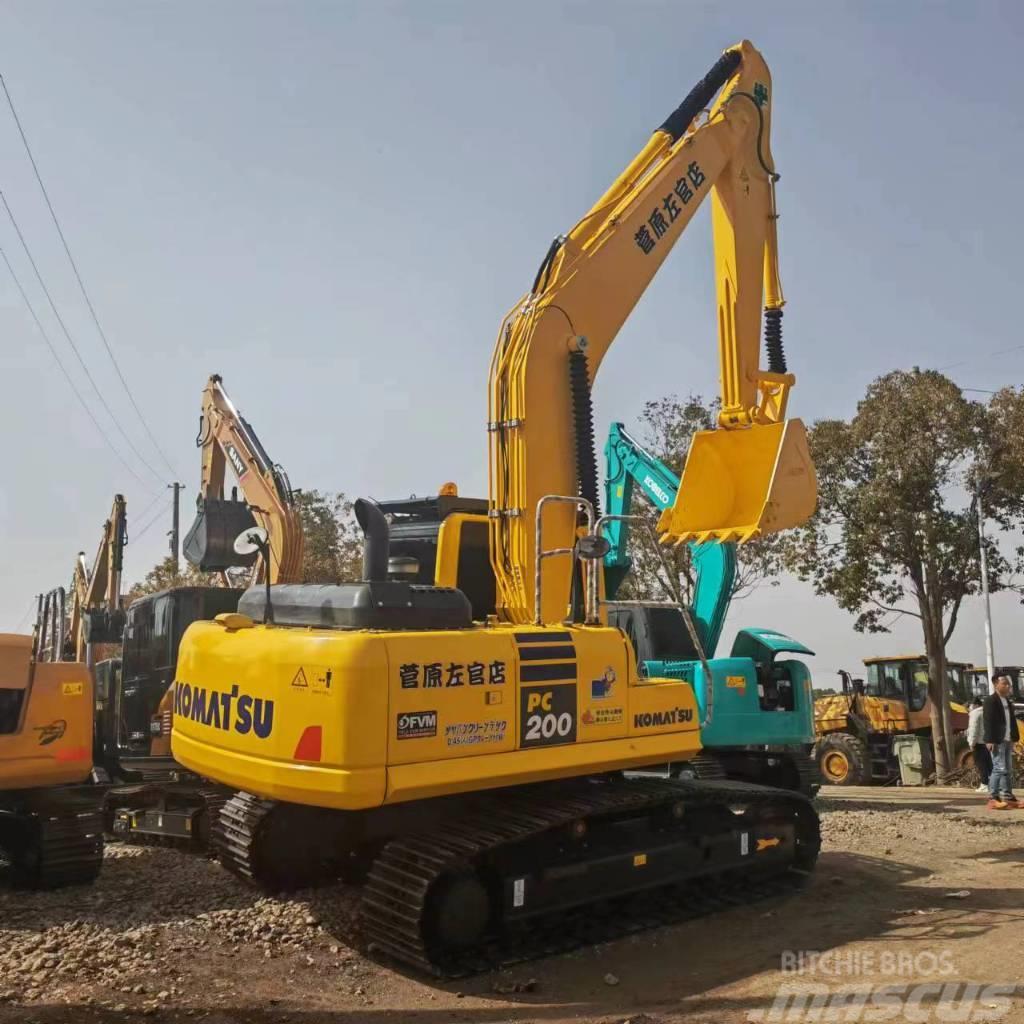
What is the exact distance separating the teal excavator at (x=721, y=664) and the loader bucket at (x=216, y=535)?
4.14 m

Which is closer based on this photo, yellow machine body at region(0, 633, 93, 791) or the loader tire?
yellow machine body at region(0, 633, 93, 791)

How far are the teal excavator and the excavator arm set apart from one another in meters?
2.07

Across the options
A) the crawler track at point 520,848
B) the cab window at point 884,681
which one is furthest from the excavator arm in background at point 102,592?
the cab window at point 884,681

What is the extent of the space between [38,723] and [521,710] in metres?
3.81

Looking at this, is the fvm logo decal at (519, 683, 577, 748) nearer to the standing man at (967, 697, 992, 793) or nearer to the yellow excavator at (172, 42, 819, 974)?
the yellow excavator at (172, 42, 819, 974)

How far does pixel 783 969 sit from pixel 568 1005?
46.5 inches

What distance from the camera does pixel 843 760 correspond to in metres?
19.2

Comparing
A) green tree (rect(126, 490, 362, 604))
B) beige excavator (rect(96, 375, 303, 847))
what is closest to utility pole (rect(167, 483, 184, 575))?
green tree (rect(126, 490, 362, 604))

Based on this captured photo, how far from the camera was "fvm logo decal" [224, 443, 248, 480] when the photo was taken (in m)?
12.6

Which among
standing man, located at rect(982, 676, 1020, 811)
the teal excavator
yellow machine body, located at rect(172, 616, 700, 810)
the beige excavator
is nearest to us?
yellow machine body, located at rect(172, 616, 700, 810)

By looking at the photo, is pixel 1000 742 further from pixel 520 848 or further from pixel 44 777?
pixel 44 777

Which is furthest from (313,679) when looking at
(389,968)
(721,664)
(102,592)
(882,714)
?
(882,714)

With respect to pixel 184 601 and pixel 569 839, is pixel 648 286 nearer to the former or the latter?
pixel 569 839

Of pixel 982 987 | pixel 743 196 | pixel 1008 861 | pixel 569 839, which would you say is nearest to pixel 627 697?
pixel 569 839
